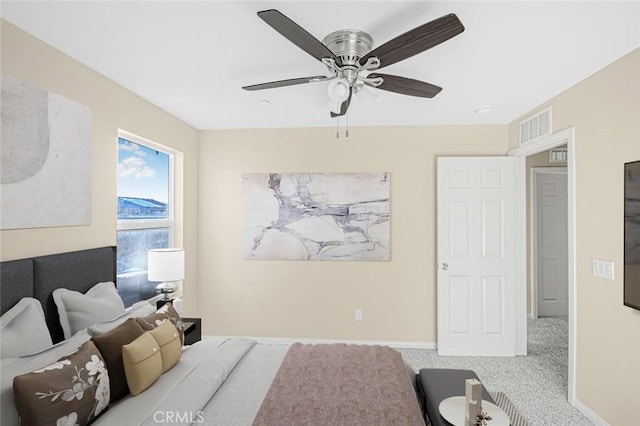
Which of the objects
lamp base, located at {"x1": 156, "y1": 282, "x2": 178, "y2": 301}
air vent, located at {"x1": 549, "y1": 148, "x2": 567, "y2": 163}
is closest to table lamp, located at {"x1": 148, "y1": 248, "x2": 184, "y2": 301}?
lamp base, located at {"x1": 156, "y1": 282, "x2": 178, "y2": 301}

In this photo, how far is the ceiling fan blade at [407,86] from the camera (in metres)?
2.14

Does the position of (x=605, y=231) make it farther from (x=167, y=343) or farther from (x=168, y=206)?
(x=168, y=206)

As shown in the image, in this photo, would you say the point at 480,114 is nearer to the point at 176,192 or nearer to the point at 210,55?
the point at 210,55

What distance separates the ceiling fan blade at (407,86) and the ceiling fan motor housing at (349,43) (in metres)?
0.15

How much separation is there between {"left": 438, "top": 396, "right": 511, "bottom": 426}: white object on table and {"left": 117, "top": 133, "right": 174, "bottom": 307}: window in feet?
8.63

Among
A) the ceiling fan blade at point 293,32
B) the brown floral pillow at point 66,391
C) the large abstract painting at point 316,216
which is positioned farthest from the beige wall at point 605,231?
the brown floral pillow at point 66,391

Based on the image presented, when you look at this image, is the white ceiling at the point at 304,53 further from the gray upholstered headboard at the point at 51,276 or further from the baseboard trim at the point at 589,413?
the baseboard trim at the point at 589,413

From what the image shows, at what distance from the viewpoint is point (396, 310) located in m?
4.19

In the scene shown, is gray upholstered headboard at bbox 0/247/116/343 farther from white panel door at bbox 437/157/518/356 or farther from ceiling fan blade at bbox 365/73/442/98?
white panel door at bbox 437/157/518/356

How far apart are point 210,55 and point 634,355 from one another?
325cm

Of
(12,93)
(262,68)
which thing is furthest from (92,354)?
(262,68)

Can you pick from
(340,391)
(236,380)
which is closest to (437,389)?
(340,391)

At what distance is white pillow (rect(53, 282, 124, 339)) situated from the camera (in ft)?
6.87

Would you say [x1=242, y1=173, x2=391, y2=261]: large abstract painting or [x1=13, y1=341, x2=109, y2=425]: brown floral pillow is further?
[x1=242, y1=173, x2=391, y2=261]: large abstract painting
